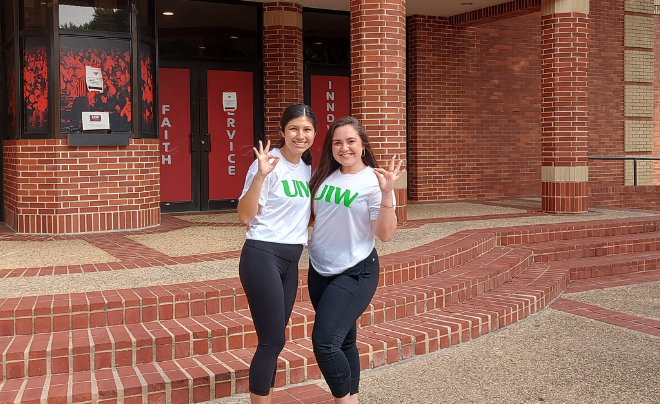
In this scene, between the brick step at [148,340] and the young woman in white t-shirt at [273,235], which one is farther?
the brick step at [148,340]

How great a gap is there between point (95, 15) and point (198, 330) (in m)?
5.02

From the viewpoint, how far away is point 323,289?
3414 millimetres

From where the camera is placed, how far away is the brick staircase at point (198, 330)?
396cm

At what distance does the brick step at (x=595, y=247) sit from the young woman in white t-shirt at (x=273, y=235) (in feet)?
17.2

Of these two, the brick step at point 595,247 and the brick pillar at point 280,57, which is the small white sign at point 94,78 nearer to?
the brick pillar at point 280,57

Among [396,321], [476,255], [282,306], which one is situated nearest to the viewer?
[282,306]

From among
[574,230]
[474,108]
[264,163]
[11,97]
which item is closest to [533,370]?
[264,163]

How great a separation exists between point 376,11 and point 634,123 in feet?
28.2

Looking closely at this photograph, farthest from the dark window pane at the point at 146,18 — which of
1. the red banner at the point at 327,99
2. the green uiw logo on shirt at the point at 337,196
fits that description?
the green uiw logo on shirt at the point at 337,196

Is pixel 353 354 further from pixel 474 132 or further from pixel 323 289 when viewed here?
pixel 474 132

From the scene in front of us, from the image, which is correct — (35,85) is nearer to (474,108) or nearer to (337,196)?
(337,196)

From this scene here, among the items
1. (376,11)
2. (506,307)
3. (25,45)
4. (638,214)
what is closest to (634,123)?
(638,214)

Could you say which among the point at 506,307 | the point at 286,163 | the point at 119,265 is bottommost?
the point at 506,307

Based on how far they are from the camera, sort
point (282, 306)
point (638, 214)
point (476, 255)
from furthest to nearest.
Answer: point (638, 214) → point (476, 255) → point (282, 306)
